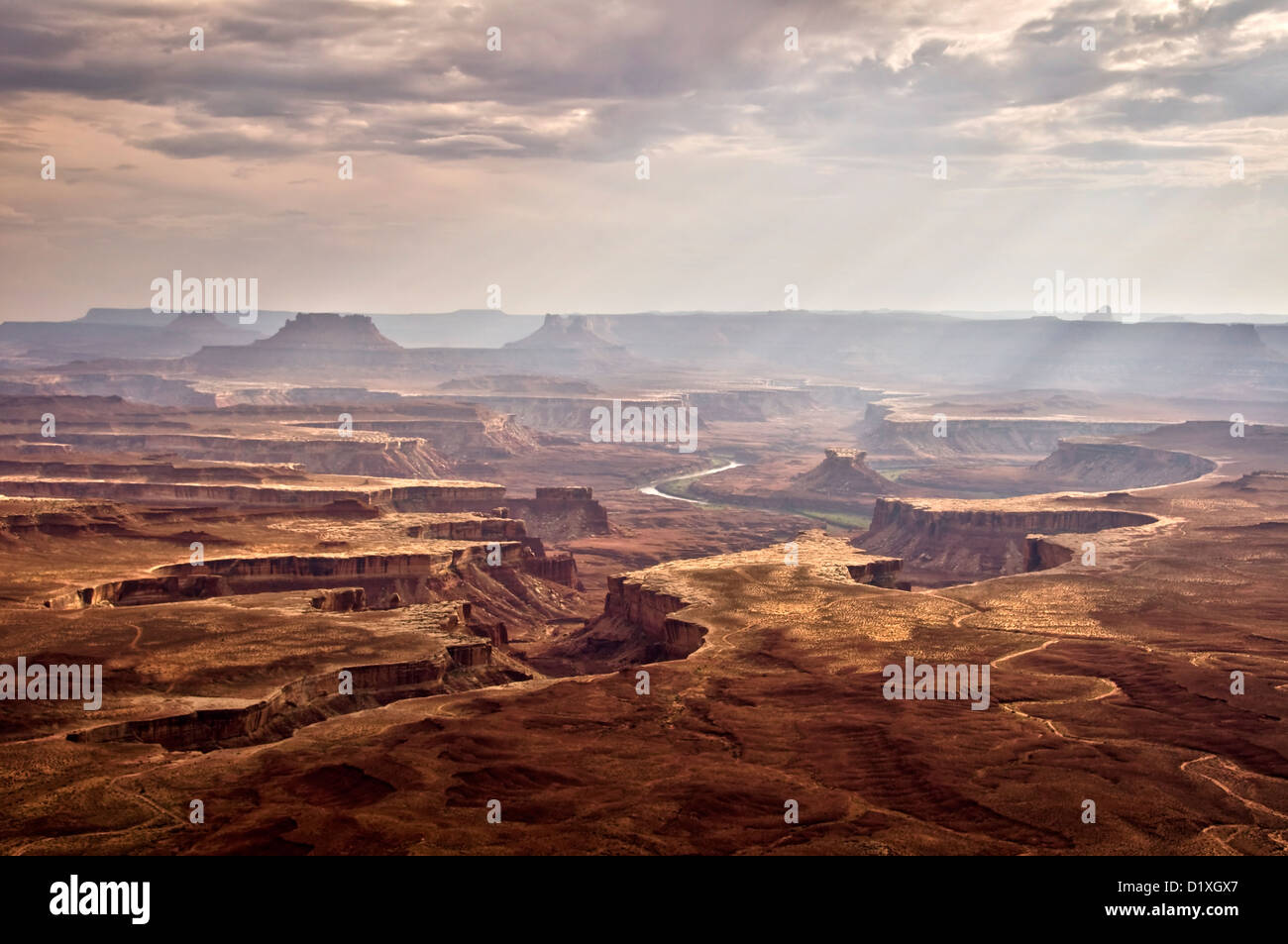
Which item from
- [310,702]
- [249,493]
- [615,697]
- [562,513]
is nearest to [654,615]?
[615,697]

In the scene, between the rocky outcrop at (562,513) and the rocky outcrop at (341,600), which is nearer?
the rocky outcrop at (341,600)

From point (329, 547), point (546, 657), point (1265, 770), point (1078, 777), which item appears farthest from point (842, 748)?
point (329, 547)

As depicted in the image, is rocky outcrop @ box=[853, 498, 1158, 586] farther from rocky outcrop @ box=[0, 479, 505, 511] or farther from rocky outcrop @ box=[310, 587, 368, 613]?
rocky outcrop @ box=[310, 587, 368, 613]

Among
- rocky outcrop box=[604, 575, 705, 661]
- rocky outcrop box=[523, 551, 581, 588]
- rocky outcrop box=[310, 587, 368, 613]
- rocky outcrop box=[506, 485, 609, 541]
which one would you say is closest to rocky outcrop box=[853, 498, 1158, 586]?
rocky outcrop box=[523, 551, 581, 588]

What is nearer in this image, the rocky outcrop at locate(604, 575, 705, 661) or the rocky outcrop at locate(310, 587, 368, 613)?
the rocky outcrop at locate(604, 575, 705, 661)

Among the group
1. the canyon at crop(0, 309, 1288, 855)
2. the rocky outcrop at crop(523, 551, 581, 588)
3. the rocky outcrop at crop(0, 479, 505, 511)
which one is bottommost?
the rocky outcrop at crop(523, 551, 581, 588)


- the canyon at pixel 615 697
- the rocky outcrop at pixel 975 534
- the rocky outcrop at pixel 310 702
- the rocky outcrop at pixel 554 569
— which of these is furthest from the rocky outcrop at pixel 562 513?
the rocky outcrop at pixel 310 702

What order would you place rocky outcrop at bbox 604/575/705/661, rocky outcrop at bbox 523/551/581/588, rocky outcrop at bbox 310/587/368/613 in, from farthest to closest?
rocky outcrop at bbox 523/551/581/588 → rocky outcrop at bbox 310/587/368/613 → rocky outcrop at bbox 604/575/705/661

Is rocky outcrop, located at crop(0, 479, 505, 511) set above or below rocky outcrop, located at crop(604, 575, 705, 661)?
above

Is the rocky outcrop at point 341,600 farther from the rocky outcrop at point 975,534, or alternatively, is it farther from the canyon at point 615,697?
the rocky outcrop at point 975,534

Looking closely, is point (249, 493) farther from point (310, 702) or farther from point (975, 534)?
point (310, 702)
